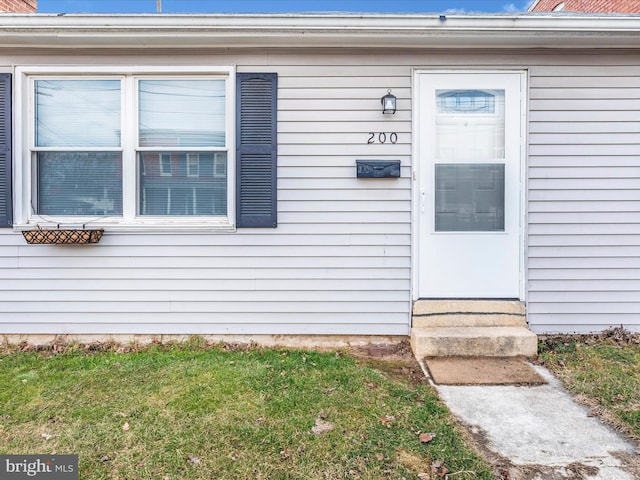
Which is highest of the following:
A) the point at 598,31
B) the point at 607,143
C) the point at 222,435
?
the point at 598,31

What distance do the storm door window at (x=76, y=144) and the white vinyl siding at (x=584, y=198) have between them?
140 inches

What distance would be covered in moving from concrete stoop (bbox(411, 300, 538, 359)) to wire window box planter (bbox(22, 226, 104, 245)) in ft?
9.15

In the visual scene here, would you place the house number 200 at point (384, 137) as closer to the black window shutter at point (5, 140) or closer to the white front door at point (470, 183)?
the white front door at point (470, 183)

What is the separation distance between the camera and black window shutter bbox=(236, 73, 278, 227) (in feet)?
10.9

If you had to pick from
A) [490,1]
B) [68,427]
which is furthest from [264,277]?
[490,1]

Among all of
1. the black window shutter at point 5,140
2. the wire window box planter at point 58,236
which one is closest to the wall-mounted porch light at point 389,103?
the wire window box planter at point 58,236

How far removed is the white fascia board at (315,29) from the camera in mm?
3080

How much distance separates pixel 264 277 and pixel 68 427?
169 centimetres

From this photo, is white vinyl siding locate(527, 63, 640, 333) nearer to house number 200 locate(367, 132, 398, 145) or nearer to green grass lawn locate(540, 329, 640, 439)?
green grass lawn locate(540, 329, 640, 439)

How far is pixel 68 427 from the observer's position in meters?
2.18

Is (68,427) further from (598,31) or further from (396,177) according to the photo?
(598,31)

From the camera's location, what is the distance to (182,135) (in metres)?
3.40

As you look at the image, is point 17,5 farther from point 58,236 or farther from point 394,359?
point 394,359

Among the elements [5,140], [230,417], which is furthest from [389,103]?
[5,140]
